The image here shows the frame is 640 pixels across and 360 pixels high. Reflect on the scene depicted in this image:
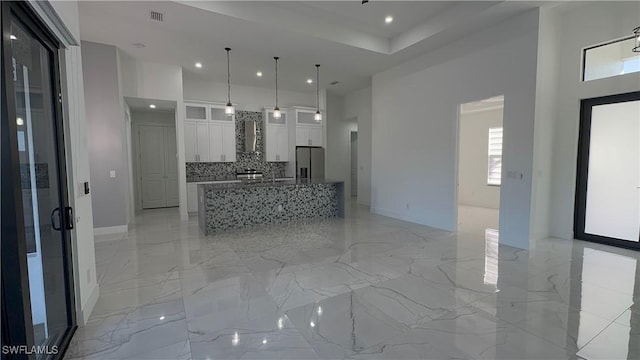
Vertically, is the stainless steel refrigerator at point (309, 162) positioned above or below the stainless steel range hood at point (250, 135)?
below

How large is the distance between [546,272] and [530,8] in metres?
3.52

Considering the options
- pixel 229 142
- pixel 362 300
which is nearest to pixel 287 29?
pixel 229 142

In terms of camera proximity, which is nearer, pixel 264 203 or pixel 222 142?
pixel 264 203

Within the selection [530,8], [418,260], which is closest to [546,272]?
[418,260]

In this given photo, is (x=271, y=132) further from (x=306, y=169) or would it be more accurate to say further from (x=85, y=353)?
(x=85, y=353)

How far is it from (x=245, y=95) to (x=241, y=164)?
1.88m

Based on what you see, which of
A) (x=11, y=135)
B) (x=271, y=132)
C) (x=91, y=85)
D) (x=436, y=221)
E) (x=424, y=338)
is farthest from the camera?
(x=271, y=132)

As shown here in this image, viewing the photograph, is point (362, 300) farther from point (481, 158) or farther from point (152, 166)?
point (152, 166)

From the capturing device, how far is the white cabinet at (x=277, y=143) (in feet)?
26.8

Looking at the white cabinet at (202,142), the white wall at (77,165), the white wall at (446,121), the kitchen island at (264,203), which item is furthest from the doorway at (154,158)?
the white wall at (77,165)

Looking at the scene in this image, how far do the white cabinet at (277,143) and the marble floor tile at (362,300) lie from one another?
386 cm

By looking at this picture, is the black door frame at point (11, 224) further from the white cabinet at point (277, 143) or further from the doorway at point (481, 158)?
the doorway at point (481, 158)

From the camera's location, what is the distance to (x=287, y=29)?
454 centimetres

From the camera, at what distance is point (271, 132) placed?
26.8ft
